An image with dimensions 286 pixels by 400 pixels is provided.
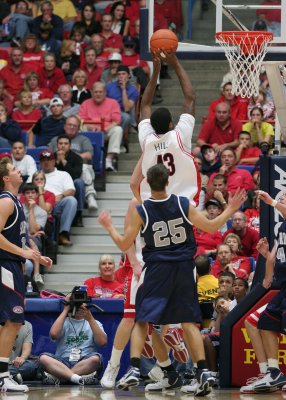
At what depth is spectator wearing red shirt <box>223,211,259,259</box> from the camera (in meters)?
15.9

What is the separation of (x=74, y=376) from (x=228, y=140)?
272 inches

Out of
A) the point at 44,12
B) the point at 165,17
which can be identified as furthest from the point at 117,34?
the point at 165,17

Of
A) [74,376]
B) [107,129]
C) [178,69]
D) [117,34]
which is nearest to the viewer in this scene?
[178,69]

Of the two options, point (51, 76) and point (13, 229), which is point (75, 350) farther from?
point (51, 76)

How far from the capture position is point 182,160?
37.4 feet

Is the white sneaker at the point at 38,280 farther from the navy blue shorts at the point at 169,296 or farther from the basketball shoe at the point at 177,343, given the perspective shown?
the navy blue shorts at the point at 169,296

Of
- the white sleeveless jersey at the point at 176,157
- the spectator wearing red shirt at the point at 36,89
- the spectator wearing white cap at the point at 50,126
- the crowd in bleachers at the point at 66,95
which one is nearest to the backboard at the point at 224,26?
the white sleeveless jersey at the point at 176,157

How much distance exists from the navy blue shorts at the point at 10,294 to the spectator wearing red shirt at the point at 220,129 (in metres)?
7.49

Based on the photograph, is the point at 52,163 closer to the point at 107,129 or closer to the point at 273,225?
the point at 107,129

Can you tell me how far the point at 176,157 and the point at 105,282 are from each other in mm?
3748

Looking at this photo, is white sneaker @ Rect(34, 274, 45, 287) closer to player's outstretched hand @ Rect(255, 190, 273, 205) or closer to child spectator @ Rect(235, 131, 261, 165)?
child spectator @ Rect(235, 131, 261, 165)

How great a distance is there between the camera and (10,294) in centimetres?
1138

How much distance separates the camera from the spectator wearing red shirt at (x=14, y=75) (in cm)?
2141

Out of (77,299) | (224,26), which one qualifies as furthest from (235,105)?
(77,299)
